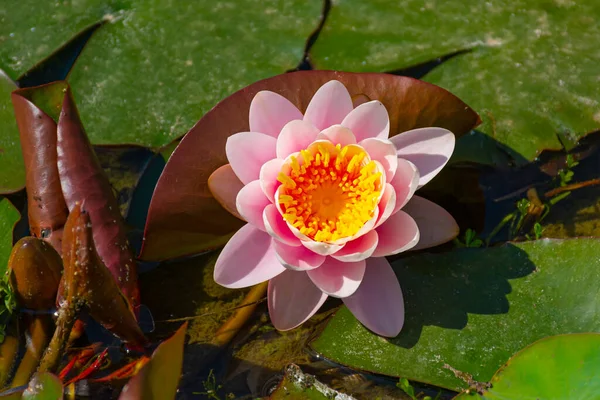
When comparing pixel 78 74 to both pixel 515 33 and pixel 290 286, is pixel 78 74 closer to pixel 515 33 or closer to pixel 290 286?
pixel 290 286

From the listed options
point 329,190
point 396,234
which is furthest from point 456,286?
point 329,190

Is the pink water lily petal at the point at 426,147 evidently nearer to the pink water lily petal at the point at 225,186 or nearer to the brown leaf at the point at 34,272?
the pink water lily petal at the point at 225,186

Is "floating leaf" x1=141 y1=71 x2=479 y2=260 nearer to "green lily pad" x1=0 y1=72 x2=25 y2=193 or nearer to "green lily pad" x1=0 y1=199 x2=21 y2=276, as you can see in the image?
"green lily pad" x1=0 y1=199 x2=21 y2=276

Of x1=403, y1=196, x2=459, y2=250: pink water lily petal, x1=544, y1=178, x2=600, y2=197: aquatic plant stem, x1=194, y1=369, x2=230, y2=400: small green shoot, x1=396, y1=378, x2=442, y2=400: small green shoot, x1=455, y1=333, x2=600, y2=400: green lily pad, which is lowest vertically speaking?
x1=194, y1=369, x2=230, y2=400: small green shoot

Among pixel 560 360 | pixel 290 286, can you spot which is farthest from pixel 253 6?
pixel 560 360

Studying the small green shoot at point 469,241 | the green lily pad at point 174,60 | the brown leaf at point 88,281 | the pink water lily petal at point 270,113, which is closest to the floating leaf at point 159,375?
the brown leaf at point 88,281

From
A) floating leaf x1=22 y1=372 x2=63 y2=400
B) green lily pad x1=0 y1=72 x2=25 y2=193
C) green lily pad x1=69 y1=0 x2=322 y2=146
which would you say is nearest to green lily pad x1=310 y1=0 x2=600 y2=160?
green lily pad x1=69 y1=0 x2=322 y2=146

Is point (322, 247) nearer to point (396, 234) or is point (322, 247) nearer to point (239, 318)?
point (396, 234)
